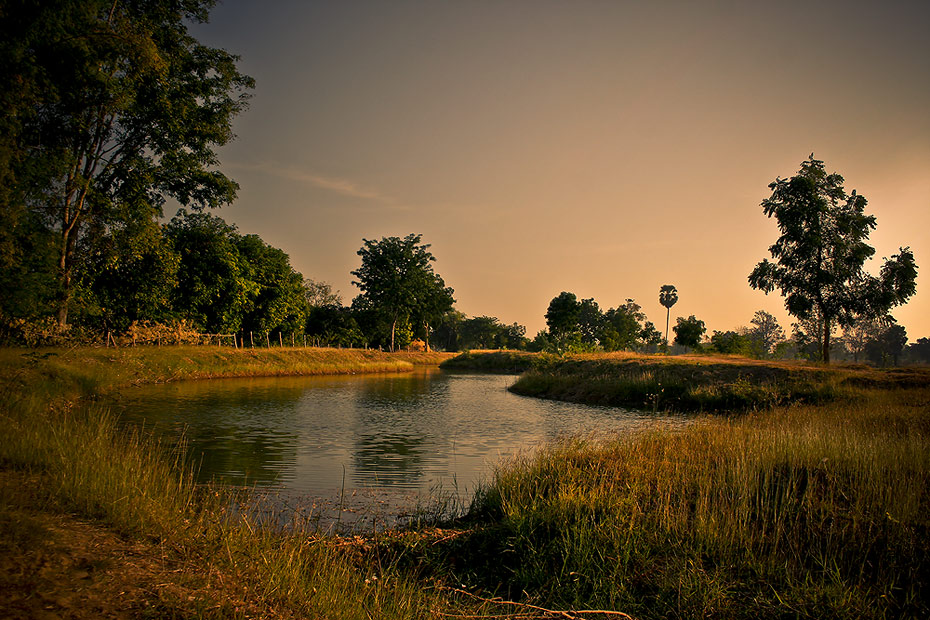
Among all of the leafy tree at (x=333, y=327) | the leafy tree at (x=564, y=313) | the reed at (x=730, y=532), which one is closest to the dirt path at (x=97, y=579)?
the reed at (x=730, y=532)

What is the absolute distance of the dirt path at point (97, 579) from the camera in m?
3.36

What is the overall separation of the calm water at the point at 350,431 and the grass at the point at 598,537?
267cm

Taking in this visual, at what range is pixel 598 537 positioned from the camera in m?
5.89

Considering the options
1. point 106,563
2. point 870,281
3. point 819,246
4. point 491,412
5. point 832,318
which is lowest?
point 491,412

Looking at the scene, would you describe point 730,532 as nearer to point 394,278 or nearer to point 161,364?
point 161,364

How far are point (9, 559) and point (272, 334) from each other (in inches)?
2551

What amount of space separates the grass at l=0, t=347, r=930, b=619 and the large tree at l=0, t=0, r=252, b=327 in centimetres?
1158

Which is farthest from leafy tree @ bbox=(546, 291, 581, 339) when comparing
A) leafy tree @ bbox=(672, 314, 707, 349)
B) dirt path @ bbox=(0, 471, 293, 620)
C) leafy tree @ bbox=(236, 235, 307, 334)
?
dirt path @ bbox=(0, 471, 293, 620)

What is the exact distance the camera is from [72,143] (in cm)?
2252

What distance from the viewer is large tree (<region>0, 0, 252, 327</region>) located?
1473 cm

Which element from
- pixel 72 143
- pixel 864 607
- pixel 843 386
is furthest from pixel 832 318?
pixel 72 143

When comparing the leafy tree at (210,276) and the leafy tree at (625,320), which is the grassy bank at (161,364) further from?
the leafy tree at (625,320)

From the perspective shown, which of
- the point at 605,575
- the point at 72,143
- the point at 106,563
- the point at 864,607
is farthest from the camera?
the point at 72,143

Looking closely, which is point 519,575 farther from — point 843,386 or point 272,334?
point 272,334
